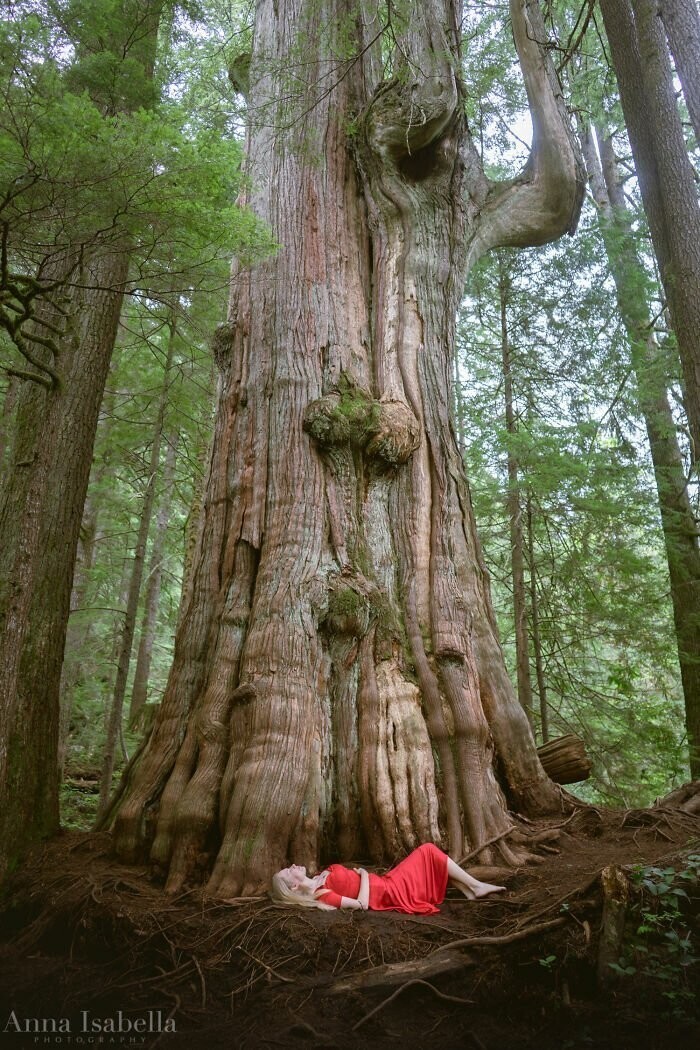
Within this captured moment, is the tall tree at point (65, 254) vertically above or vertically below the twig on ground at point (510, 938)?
above

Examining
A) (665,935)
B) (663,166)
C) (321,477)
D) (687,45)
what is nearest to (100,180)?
(321,477)

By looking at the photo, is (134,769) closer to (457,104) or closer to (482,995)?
(482,995)

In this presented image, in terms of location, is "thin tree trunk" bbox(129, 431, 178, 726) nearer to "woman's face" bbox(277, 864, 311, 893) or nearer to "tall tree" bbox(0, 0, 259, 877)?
"tall tree" bbox(0, 0, 259, 877)

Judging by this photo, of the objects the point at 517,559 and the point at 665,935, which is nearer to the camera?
the point at 665,935

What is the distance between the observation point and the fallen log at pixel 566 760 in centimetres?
563

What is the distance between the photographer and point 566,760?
5629 millimetres

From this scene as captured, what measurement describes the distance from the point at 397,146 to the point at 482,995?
686 cm

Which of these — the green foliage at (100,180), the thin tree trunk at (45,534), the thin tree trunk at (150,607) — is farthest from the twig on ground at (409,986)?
the thin tree trunk at (150,607)

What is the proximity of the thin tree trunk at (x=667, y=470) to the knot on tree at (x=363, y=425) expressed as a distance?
13.5ft

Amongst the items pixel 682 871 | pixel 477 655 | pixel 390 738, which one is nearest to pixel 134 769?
pixel 390 738

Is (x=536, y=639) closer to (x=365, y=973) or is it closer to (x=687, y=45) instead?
(x=365, y=973)

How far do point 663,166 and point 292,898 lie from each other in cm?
768

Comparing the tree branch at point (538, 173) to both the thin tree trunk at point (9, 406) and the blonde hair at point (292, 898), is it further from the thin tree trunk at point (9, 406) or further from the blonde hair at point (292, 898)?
the blonde hair at point (292, 898)

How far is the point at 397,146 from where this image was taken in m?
6.72
